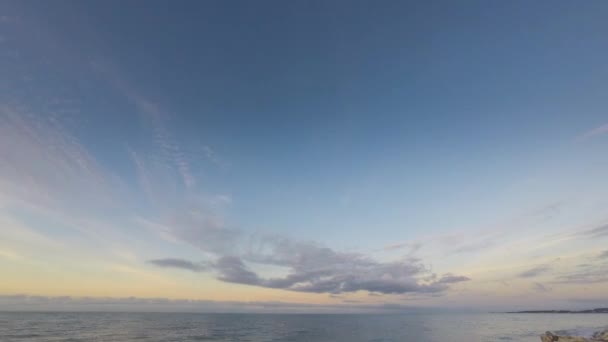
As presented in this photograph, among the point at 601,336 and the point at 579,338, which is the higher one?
the point at 601,336

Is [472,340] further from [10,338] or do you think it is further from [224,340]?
[10,338]

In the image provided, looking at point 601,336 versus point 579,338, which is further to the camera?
point 579,338

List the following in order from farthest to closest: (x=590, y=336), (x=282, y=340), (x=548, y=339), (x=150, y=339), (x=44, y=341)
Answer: (x=282, y=340) → (x=150, y=339) → (x=44, y=341) → (x=548, y=339) → (x=590, y=336)

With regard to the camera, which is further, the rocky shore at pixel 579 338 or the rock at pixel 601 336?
the rocky shore at pixel 579 338

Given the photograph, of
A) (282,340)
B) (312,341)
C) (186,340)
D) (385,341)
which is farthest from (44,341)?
(385,341)

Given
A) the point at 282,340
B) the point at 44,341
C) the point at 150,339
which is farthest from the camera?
the point at 282,340

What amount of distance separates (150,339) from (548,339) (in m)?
86.0

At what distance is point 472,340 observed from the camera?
81375mm

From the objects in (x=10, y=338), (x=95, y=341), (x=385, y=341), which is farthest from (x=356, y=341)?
(x=10, y=338)

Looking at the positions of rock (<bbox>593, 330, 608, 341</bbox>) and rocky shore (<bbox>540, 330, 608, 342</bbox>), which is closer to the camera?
rock (<bbox>593, 330, 608, 341</bbox>)

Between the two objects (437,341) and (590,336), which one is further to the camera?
(437,341)

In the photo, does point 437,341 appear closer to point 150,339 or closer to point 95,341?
point 150,339

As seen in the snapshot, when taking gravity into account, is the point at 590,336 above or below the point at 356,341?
above

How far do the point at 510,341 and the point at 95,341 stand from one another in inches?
3947
